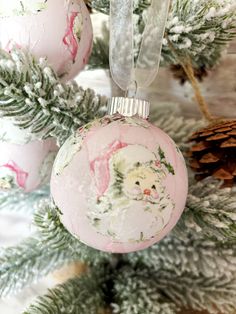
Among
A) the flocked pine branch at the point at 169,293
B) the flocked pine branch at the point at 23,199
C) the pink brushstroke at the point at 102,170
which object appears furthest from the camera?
the flocked pine branch at the point at 23,199

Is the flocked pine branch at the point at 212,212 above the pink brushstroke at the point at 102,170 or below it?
below

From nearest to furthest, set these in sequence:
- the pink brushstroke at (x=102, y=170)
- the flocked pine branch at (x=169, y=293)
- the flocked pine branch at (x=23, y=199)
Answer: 1. the pink brushstroke at (x=102, y=170)
2. the flocked pine branch at (x=169, y=293)
3. the flocked pine branch at (x=23, y=199)

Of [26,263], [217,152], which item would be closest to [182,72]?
[217,152]

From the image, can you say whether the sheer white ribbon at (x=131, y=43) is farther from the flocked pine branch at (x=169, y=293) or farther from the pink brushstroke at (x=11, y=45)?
the flocked pine branch at (x=169, y=293)

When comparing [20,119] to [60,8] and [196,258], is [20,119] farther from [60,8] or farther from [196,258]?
[196,258]

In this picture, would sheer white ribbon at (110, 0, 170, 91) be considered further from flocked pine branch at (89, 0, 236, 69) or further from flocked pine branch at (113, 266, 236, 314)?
→ flocked pine branch at (113, 266, 236, 314)

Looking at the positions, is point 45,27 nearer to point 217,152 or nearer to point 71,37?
point 71,37

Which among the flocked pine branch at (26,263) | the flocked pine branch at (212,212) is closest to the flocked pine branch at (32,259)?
the flocked pine branch at (26,263)
